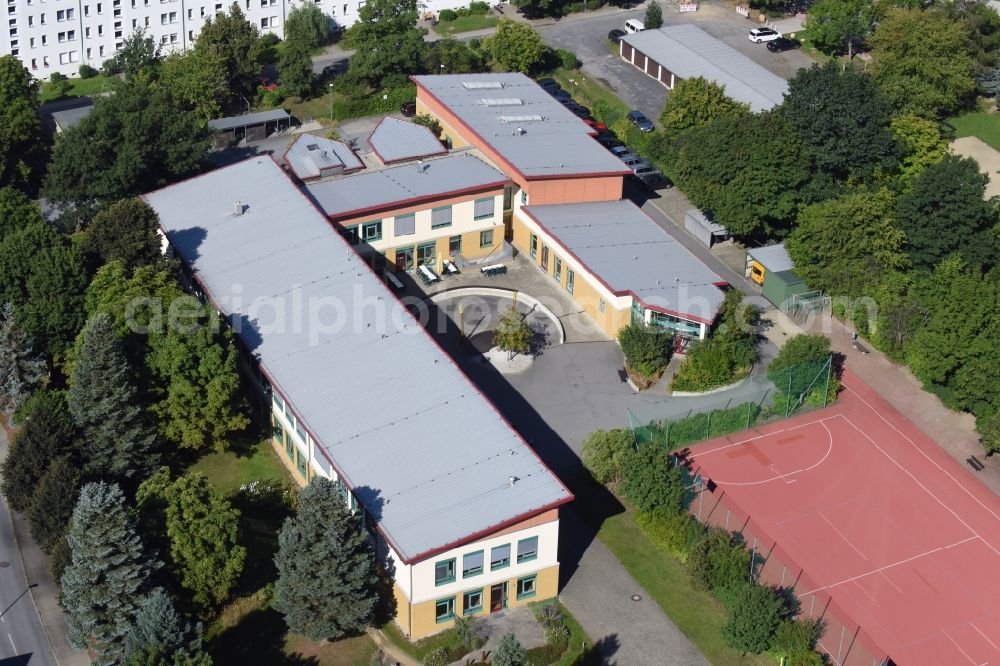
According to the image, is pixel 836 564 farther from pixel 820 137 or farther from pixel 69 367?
pixel 69 367

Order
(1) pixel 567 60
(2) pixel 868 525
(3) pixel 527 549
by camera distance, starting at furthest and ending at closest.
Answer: (1) pixel 567 60 → (2) pixel 868 525 → (3) pixel 527 549

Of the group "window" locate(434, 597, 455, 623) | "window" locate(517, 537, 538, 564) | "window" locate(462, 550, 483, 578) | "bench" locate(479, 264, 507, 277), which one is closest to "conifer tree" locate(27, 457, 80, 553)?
"window" locate(434, 597, 455, 623)

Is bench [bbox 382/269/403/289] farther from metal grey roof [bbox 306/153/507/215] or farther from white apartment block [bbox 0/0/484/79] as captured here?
white apartment block [bbox 0/0/484/79]

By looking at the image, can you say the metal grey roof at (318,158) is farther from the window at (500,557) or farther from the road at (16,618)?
the window at (500,557)

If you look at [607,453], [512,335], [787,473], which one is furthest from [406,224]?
[787,473]

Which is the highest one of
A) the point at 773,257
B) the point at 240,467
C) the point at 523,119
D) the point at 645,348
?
the point at 523,119

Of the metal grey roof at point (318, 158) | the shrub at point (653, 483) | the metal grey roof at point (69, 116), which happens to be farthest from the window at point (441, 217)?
the metal grey roof at point (69, 116)

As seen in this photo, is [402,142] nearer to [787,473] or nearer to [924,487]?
[787,473]
